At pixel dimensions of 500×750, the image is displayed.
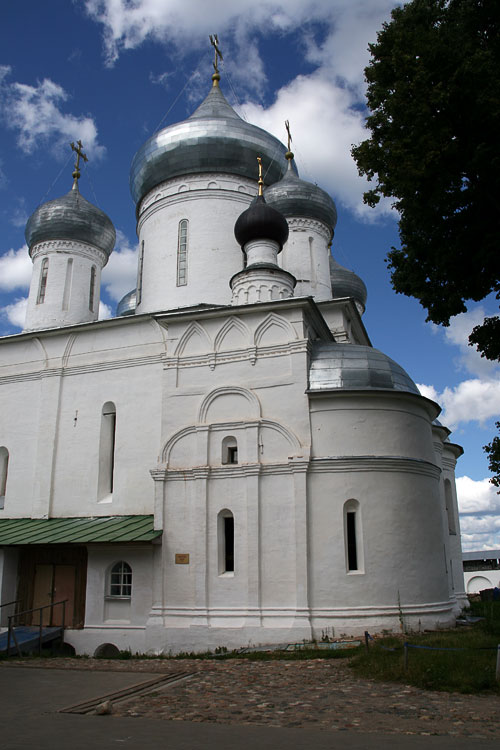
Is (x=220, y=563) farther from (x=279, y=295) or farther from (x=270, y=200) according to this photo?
(x=270, y=200)

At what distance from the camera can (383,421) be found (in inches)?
438

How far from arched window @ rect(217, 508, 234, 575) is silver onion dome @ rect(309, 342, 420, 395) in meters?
2.77

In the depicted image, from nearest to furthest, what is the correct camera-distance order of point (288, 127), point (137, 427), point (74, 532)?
1. point (74, 532)
2. point (137, 427)
3. point (288, 127)

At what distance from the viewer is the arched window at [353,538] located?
10.4m

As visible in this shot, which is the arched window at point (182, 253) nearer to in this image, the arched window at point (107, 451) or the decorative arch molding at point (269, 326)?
the arched window at point (107, 451)

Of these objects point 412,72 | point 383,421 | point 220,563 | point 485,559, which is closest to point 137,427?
point 220,563

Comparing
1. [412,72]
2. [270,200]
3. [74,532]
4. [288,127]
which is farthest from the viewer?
[288,127]

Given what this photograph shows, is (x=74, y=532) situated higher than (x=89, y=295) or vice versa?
(x=89, y=295)

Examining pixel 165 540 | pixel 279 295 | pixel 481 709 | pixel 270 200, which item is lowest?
pixel 481 709

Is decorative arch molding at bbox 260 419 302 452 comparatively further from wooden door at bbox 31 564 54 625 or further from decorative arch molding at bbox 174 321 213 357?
wooden door at bbox 31 564 54 625

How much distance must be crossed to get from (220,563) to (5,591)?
460cm

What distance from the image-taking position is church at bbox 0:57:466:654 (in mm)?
10461

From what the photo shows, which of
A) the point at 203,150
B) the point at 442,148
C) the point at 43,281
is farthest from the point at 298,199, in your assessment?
the point at 442,148

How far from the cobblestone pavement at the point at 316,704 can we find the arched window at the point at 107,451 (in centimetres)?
604
